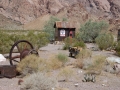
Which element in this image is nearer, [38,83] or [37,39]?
[38,83]

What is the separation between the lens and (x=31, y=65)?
11.9 metres

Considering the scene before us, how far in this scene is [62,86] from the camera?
421 inches

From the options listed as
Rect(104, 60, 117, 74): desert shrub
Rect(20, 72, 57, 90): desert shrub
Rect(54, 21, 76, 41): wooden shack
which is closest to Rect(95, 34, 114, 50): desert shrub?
Rect(104, 60, 117, 74): desert shrub

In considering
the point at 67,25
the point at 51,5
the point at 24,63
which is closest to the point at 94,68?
the point at 24,63

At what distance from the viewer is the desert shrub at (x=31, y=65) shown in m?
12.0

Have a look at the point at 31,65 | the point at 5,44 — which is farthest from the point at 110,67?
the point at 5,44

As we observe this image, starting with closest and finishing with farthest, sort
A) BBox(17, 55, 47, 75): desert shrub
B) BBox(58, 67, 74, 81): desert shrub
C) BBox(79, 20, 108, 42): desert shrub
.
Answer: BBox(58, 67, 74, 81): desert shrub, BBox(17, 55, 47, 75): desert shrub, BBox(79, 20, 108, 42): desert shrub

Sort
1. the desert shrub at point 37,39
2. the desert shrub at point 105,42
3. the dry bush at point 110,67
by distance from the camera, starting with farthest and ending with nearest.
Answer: the desert shrub at point 105,42 < the desert shrub at point 37,39 < the dry bush at point 110,67

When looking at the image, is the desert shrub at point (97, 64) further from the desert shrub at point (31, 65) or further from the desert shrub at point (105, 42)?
the desert shrub at point (105, 42)

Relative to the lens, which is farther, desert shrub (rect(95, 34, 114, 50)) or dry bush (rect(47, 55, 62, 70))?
desert shrub (rect(95, 34, 114, 50))

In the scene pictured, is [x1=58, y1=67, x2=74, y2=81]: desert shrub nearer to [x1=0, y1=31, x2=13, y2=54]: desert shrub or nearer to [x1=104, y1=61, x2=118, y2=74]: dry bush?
[x1=104, y1=61, x2=118, y2=74]: dry bush

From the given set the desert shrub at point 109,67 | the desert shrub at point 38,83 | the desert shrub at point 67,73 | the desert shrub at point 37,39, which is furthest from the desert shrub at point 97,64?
the desert shrub at point 37,39

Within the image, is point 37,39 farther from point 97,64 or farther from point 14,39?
point 97,64

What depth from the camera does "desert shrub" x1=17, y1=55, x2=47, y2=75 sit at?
39.2ft
